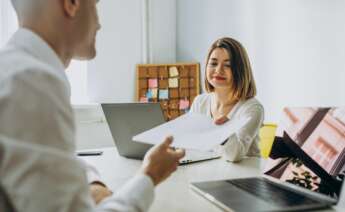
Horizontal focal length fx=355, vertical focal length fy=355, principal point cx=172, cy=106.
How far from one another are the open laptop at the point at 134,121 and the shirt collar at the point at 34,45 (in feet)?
2.55

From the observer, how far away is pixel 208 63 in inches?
81.0

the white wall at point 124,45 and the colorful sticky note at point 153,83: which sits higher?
Result: the white wall at point 124,45

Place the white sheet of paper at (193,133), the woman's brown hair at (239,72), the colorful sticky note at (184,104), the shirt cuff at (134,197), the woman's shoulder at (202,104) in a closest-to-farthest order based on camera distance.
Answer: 1. the shirt cuff at (134,197)
2. the white sheet of paper at (193,133)
3. the woman's brown hair at (239,72)
4. the woman's shoulder at (202,104)
5. the colorful sticky note at (184,104)

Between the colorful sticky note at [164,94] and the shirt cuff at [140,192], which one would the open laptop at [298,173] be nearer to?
the shirt cuff at [140,192]

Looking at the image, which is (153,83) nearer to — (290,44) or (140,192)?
(290,44)

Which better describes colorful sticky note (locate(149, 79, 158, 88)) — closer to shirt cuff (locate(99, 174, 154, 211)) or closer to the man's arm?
shirt cuff (locate(99, 174, 154, 211))

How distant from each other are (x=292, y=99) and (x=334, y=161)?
1.35m

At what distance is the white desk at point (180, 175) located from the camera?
90 cm

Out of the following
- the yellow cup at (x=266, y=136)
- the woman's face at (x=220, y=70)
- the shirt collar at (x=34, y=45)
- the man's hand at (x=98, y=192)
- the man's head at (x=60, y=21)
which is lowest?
the yellow cup at (x=266, y=136)

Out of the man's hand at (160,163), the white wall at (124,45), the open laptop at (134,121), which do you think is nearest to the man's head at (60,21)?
the man's hand at (160,163)

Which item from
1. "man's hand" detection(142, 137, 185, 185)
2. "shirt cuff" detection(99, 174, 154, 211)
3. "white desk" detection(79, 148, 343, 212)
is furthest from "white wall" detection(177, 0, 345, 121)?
"shirt cuff" detection(99, 174, 154, 211)

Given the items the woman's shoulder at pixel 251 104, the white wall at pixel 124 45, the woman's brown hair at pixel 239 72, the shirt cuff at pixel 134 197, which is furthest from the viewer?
the white wall at pixel 124 45

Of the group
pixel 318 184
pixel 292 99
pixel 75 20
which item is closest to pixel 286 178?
pixel 318 184

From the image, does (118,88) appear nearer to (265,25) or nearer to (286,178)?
(265,25)
